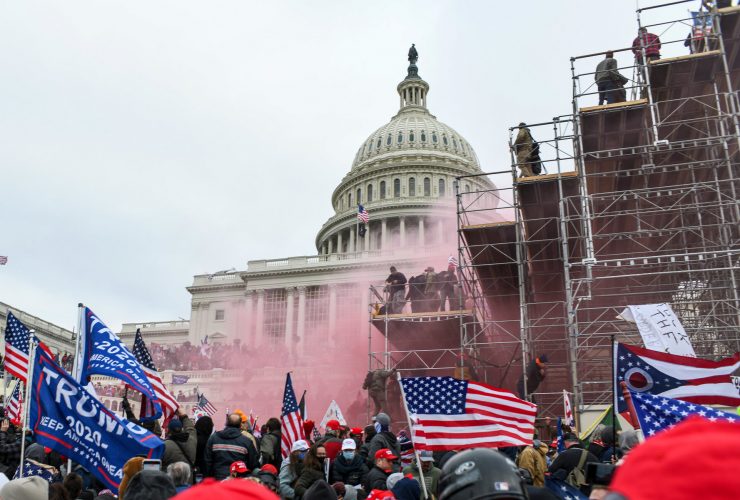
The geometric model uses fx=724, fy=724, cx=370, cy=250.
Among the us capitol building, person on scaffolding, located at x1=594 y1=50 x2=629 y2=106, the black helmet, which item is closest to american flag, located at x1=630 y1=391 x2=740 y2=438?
the black helmet

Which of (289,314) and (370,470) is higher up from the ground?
Result: (289,314)

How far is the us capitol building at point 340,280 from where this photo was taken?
48031 millimetres

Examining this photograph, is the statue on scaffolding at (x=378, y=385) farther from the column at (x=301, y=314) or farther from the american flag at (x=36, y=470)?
the column at (x=301, y=314)

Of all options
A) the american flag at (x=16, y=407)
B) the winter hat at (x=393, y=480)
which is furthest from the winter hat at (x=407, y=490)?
the american flag at (x=16, y=407)

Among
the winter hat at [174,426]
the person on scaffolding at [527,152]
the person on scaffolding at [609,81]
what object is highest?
the person on scaffolding at [609,81]

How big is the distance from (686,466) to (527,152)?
19.3 m

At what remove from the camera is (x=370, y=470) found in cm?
798

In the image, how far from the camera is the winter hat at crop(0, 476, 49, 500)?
4.02 metres

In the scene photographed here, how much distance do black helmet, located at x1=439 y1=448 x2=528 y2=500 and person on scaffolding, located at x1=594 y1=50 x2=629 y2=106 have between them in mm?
17598

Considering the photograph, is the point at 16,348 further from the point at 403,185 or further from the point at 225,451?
the point at 403,185

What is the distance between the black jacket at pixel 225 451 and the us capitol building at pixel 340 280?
1030 inches

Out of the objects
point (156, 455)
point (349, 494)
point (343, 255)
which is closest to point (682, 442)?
point (156, 455)

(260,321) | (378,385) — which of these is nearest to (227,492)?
(378,385)

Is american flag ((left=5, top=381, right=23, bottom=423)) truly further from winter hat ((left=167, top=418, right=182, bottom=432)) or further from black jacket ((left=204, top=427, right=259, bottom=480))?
black jacket ((left=204, top=427, right=259, bottom=480))
